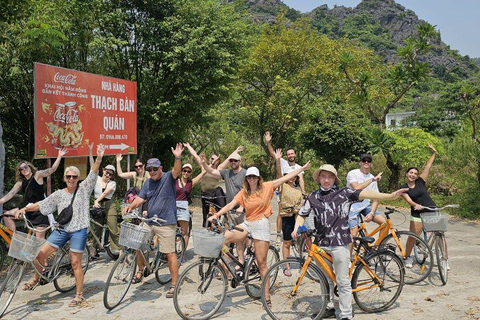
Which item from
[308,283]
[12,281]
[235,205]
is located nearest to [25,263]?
[12,281]

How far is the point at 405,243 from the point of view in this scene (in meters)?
6.75

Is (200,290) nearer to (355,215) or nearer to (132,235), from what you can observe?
(132,235)

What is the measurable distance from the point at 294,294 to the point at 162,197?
2.23 m

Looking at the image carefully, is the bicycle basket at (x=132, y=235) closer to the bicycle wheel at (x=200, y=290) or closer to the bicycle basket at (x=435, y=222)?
the bicycle wheel at (x=200, y=290)

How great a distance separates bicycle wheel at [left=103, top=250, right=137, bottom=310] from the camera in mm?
5449

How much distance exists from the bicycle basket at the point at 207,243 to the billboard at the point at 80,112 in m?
5.11

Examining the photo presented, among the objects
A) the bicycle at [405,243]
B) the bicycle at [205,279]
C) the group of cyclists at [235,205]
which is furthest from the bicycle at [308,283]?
the bicycle at [405,243]

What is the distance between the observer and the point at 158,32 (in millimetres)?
14938

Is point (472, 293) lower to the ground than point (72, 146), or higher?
lower

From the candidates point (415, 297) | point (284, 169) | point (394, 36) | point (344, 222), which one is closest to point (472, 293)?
point (415, 297)

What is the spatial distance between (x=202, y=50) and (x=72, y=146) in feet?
20.4

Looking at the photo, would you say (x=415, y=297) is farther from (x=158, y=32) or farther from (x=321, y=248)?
(x=158, y=32)

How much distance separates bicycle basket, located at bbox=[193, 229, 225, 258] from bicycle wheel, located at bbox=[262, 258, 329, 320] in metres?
0.66

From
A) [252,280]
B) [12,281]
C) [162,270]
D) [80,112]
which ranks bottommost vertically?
[162,270]
